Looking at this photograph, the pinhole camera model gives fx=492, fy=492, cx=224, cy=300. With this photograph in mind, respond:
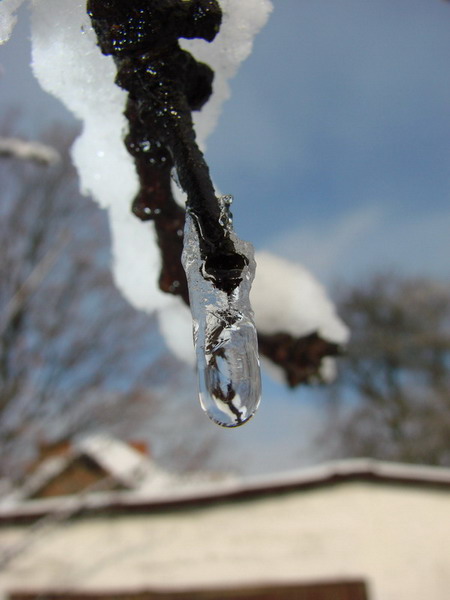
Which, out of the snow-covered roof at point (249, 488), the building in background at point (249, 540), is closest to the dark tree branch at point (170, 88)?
the building in background at point (249, 540)

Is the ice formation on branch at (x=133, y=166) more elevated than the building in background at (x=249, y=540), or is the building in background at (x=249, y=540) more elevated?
the building in background at (x=249, y=540)

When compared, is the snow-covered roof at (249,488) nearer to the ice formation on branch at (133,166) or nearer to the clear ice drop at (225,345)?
the ice formation on branch at (133,166)

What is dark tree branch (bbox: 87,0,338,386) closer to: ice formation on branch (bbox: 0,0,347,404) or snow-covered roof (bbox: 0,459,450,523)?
ice formation on branch (bbox: 0,0,347,404)

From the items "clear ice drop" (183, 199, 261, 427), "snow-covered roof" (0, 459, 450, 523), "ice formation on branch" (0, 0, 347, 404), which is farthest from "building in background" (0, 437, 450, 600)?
"clear ice drop" (183, 199, 261, 427)

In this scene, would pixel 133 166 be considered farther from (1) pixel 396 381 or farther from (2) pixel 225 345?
(1) pixel 396 381

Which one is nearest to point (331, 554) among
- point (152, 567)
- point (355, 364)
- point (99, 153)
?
point (152, 567)

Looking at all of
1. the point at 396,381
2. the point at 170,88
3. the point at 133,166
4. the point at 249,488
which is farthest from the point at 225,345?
the point at 396,381
